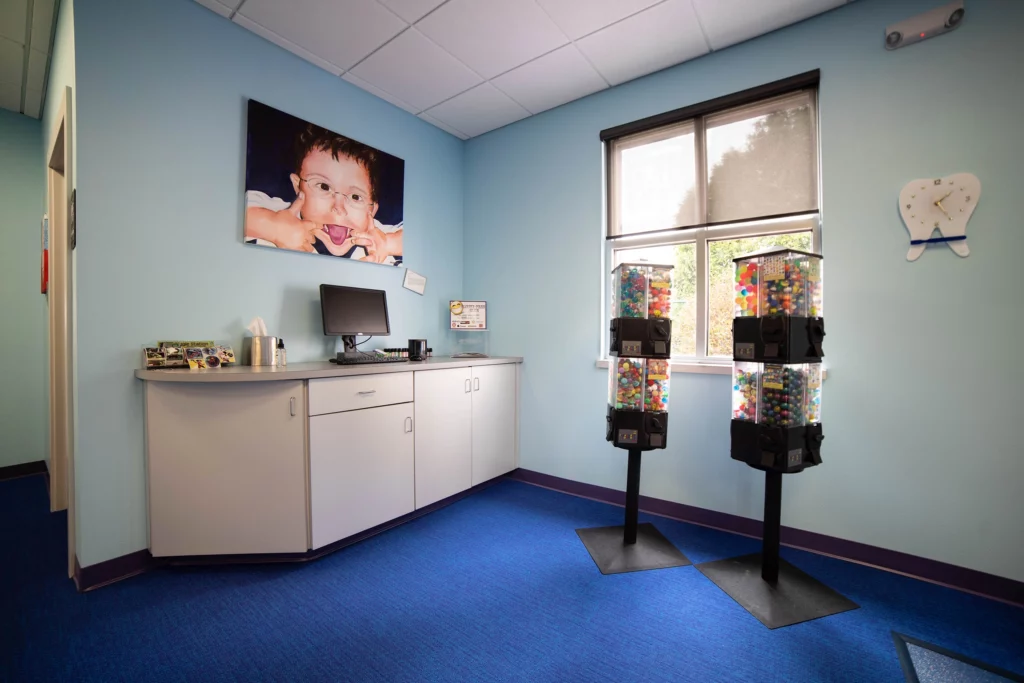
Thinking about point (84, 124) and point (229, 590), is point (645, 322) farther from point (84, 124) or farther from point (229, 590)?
point (84, 124)

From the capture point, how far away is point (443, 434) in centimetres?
283

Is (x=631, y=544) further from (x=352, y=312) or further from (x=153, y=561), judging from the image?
(x=153, y=561)

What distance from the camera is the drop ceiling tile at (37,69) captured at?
2734 millimetres

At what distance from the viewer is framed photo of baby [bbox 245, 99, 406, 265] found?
2.50 meters

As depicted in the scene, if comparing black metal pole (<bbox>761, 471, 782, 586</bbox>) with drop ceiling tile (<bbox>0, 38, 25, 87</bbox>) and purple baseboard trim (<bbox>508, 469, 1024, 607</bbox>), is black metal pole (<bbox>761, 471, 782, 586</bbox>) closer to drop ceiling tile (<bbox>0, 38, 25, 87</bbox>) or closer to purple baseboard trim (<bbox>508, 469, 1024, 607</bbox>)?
purple baseboard trim (<bbox>508, 469, 1024, 607</bbox>)

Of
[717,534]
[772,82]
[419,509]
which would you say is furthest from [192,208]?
[717,534]

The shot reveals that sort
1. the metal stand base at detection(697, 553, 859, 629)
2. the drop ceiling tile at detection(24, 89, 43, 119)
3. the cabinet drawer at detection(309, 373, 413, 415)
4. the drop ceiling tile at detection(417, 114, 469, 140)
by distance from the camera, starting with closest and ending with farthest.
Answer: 1. the metal stand base at detection(697, 553, 859, 629)
2. the cabinet drawer at detection(309, 373, 413, 415)
3. the drop ceiling tile at detection(24, 89, 43, 119)
4. the drop ceiling tile at detection(417, 114, 469, 140)

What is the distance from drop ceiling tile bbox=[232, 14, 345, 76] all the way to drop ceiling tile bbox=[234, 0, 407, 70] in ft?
0.09

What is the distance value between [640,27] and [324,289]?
2.52 m

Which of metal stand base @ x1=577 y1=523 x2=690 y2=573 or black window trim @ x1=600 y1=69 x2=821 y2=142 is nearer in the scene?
metal stand base @ x1=577 y1=523 x2=690 y2=573

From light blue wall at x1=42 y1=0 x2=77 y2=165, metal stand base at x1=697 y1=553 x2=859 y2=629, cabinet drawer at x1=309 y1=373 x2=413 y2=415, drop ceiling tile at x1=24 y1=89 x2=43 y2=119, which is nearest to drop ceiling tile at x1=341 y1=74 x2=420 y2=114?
light blue wall at x1=42 y1=0 x2=77 y2=165

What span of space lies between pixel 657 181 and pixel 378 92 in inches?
86.9

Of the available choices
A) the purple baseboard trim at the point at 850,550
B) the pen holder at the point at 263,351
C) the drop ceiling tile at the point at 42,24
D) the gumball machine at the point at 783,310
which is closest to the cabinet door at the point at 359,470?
the pen holder at the point at 263,351

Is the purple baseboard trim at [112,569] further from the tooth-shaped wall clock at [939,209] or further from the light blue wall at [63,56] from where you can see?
the tooth-shaped wall clock at [939,209]
